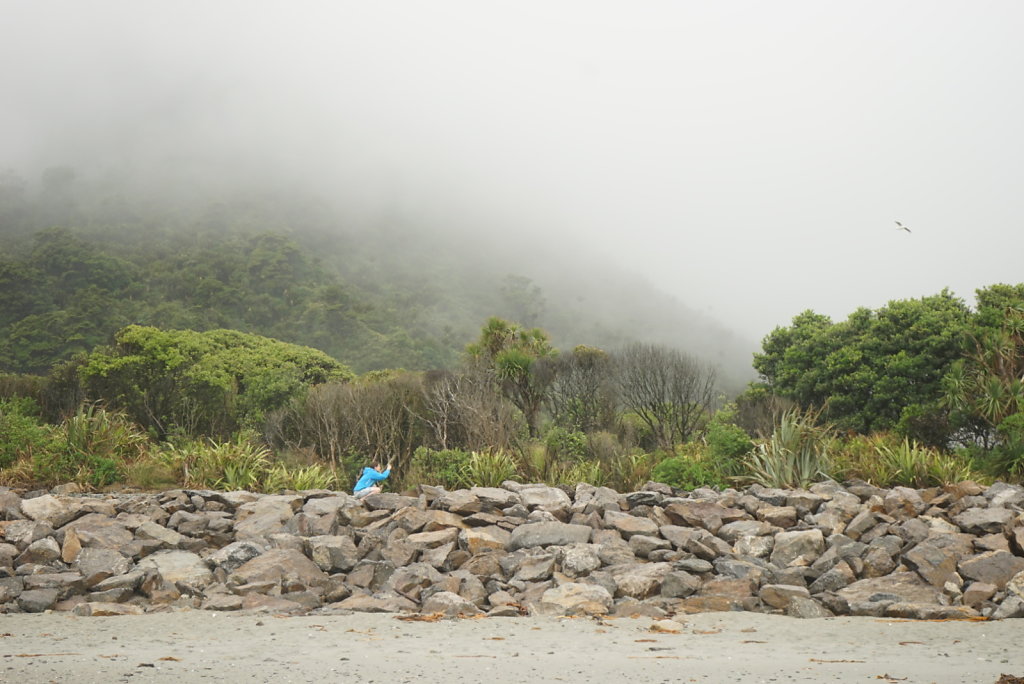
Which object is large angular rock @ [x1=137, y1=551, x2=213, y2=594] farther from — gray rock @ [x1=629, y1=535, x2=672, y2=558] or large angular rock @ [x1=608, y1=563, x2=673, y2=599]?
gray rock @ [x1=629, y1=535, x2=672, y2=558]

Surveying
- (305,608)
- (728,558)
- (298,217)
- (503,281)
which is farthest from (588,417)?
(298,217)

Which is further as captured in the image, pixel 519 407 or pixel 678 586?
pixel 519 407

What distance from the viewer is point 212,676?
5184 mm

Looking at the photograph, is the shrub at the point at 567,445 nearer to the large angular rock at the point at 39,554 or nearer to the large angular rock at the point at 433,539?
the large angular rock at the point at 433,539

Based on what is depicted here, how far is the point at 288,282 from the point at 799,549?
6835 cm

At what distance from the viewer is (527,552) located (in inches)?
384

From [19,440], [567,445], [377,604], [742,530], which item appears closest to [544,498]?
[742,530]

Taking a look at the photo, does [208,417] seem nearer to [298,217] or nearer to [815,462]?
[815,462]

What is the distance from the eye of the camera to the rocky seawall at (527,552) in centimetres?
855

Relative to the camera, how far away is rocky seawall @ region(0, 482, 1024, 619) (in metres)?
8.55

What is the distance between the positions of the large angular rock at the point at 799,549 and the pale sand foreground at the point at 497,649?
5.74 feet

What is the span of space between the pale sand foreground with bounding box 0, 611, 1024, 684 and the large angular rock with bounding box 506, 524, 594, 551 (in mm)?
2186

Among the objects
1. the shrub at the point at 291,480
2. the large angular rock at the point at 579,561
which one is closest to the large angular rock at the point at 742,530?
the large angular rock at the point at 579,561

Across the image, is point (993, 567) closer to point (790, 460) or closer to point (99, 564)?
point (790, 460)
